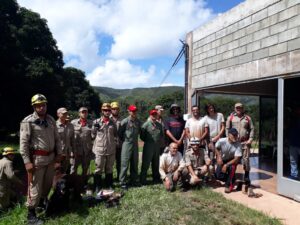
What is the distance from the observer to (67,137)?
654cm

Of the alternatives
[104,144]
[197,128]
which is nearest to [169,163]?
[197,128]

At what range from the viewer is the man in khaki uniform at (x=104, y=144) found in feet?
21.4

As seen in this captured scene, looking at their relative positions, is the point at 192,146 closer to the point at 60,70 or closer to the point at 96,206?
the point at 96,206

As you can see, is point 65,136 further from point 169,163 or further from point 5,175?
point 169,163

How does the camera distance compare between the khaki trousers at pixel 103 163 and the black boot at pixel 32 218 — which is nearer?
the black boot at pixel 32 218

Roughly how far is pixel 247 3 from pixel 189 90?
3.23m

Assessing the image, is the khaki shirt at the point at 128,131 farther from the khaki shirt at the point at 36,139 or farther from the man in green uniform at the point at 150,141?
the khaki shirt at the point at 36,139

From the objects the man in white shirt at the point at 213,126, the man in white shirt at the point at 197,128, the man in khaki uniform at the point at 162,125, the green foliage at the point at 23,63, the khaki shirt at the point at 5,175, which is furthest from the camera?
the green foliage at the point at 23,63

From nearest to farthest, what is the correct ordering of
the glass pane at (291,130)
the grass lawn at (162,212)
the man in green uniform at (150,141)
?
the grass lawn at (162,212)
the glass pane at (291,130)
the man in green uniform at (150,141)

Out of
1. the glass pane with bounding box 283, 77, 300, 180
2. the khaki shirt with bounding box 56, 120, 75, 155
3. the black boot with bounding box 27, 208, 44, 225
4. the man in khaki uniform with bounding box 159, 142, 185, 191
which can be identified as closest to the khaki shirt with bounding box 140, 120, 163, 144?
the man in khaki uniform with bounding box 159, 142, 185, 191

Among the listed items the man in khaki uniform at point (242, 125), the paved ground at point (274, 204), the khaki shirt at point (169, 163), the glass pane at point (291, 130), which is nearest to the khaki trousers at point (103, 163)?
the khaki shirt at point (169, 163)

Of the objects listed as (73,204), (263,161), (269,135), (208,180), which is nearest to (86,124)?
(73,204)

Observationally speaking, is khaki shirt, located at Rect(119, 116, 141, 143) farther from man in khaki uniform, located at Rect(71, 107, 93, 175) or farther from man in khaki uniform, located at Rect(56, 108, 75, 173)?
man in khaki uniform, located at Rect(56, 108, 75, 173)

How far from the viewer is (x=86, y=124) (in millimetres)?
6859
